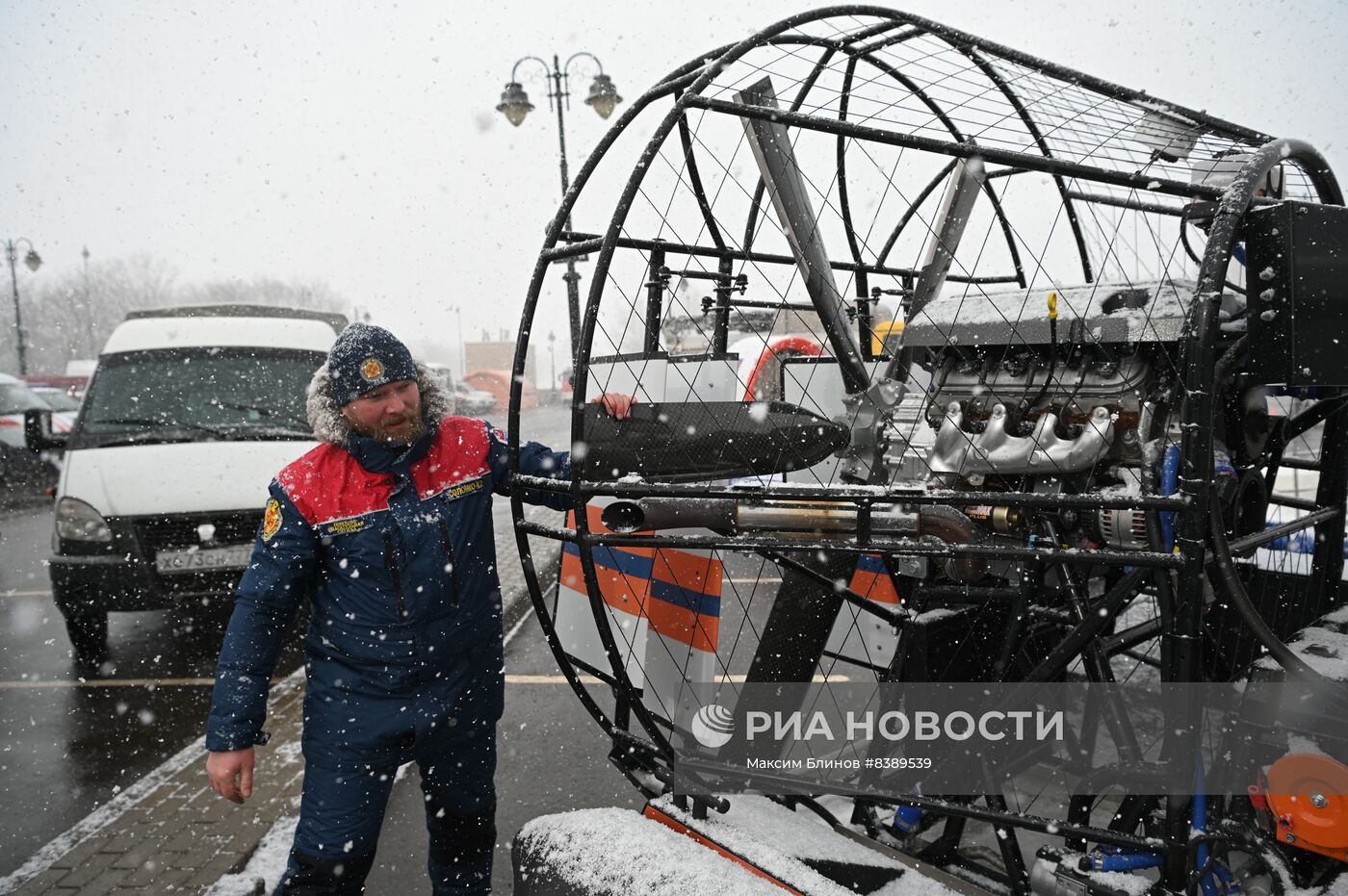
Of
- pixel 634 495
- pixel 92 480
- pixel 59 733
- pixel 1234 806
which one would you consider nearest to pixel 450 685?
pixel 634 495

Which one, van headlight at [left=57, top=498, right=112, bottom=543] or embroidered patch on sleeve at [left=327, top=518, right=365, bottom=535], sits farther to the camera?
van headlight at [left=57, top=498, right=112, bottom=543]

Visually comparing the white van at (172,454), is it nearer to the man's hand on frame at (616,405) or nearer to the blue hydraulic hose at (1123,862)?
the man's hand on frame at (616,405)

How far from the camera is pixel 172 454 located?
5.46m

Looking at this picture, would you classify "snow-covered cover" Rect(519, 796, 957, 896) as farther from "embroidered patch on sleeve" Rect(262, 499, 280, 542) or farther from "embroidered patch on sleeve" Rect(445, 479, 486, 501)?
"embroidered patch on sleeve" Rect(262, 499, 280, 542)

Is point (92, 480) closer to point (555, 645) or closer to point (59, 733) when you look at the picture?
point (59, 733)

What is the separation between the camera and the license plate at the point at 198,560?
5137 mm

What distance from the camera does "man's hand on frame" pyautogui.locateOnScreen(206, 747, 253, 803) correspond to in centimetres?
222

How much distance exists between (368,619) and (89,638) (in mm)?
4344

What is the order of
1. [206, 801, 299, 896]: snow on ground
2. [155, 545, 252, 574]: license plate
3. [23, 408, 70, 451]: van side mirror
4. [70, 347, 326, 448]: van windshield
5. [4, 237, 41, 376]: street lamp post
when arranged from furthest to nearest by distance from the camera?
[4, 237, 41, 376]: street lamp post → [23, 408, 70, 451]: van side mirror → [70, 347, 326, 448]: van windshield → [155, 545, 252, 574]: license plate → [206, 801, 299, 896]: snow on ground

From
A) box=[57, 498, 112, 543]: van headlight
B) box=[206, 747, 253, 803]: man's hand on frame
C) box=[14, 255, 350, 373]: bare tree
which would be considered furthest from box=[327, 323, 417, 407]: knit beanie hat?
box=[14, 255, 350, 373]: bare tree

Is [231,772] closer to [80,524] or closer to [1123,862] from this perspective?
[1123,862]

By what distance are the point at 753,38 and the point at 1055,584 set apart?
183cm

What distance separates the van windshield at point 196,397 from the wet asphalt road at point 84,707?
1.42 metres

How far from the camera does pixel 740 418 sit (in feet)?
7.49
